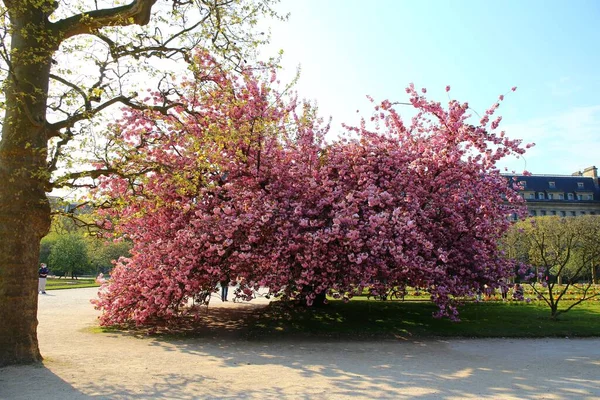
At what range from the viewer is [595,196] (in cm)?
9231

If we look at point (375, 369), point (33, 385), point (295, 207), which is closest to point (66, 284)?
point (295, 207)

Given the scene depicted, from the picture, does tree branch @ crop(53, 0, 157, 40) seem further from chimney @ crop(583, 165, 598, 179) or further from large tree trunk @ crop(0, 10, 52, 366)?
chimney @ crop(583, 165, 598, 179)

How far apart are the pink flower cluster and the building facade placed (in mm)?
86010

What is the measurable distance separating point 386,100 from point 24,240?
39.4 feet

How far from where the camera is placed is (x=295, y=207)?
13.2 metres

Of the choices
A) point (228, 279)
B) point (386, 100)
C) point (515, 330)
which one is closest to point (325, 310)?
point (228, 279)

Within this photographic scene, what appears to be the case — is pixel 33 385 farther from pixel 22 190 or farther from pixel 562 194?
pixel 562 194

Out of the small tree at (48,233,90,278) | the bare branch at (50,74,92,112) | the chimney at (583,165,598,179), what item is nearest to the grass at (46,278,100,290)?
the small tree at (48,233,90,278)

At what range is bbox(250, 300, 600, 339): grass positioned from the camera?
45.3ft

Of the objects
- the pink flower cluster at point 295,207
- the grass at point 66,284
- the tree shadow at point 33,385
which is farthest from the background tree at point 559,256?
the grass at point 66,284

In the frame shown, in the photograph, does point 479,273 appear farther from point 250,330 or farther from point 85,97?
point 85,97

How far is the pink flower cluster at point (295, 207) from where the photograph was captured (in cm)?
1255

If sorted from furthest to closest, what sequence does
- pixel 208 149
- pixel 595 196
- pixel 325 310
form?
pixel 595 196 < pixel 325 310 < pixel 208 149

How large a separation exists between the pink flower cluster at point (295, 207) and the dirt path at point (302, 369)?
172 centimetres
